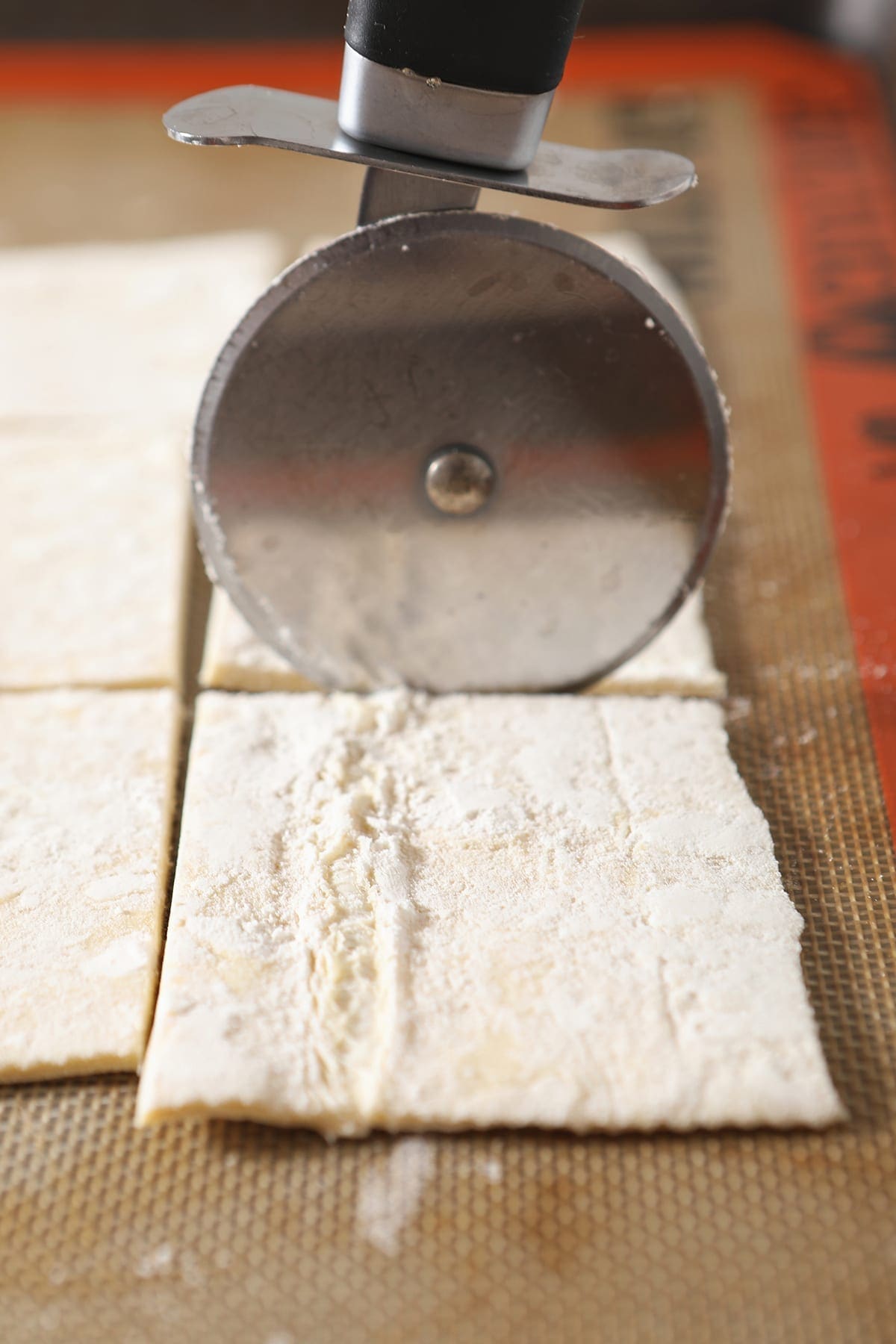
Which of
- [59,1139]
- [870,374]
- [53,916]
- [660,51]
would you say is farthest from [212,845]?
[660,51]

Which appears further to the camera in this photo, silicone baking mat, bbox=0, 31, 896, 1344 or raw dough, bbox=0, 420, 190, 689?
raw dough, bbox=0, 420, 190, 689

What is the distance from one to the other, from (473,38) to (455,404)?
259 millimetres

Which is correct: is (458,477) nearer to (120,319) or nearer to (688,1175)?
(688,1175)

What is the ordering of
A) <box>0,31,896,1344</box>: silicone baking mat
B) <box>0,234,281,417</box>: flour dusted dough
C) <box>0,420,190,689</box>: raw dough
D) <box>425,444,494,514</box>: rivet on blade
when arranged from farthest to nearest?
1. <box>0,234,281,417</box>: flour dusted dough
2. <box>0,420,190,689</box>: raw dough
3. <box>425,444,494,514</box>: rivet on blade
4. <box>0,31,896,1344</box>: silicone baking mat

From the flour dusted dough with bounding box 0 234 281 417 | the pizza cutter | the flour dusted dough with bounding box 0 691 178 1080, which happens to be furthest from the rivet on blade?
the flour dusted dough with bounding box 0 234 281 417

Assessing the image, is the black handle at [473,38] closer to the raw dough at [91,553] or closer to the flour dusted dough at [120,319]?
the raw dough at [91,553]

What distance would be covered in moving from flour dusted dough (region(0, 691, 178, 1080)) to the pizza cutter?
168 mm

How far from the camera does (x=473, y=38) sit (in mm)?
835

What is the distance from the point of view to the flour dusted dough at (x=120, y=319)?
5.15 ft

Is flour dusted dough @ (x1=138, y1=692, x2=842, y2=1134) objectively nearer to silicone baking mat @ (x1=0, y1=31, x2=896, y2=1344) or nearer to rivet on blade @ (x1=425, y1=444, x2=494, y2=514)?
silicone baking mat @ (x1=0, y1=31, x2=896, y2=1344)

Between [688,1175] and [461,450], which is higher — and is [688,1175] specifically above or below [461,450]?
below

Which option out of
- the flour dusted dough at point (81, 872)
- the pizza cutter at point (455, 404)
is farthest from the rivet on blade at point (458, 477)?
the flour dusted dough at point (81, 872)

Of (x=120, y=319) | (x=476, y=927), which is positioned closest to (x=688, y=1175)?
(x=476, y=927)

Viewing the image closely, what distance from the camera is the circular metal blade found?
913 millimetres
